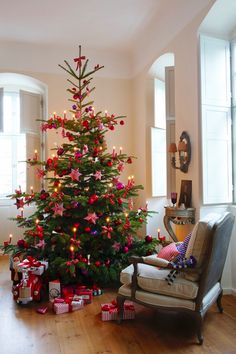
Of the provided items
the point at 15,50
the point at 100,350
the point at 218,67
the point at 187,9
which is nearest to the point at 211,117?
the point at 218,67

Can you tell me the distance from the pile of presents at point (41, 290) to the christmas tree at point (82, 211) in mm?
153

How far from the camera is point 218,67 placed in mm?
3699

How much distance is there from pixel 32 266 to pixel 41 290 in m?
0.31

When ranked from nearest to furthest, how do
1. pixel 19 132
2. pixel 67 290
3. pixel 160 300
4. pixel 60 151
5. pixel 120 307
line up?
pixel 160 300 < pixel 120 307 < pixel 67 290 < pixel 60 151 < pixel 19 132

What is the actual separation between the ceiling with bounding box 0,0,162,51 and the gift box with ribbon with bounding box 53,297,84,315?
3.72 meters

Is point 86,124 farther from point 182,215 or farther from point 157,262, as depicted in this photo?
point 157,262

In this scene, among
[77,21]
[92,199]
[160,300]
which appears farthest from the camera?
[77,21]

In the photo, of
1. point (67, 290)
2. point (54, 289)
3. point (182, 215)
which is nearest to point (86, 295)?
point (67, 290)

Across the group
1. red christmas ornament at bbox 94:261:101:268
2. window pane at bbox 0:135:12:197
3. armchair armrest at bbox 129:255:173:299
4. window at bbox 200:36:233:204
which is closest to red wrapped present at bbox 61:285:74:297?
red christmas ornament at bbox 94:261:101:268

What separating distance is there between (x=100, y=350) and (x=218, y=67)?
3.18m

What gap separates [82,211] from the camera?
3703 mm

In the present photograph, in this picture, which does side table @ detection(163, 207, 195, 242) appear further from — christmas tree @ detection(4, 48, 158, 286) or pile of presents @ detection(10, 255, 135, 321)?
pile of presents @ detection(10, 255, 135, 321)

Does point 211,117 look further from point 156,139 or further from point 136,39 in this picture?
point 136,39

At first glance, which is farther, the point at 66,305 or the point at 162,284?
the point at 66,305
